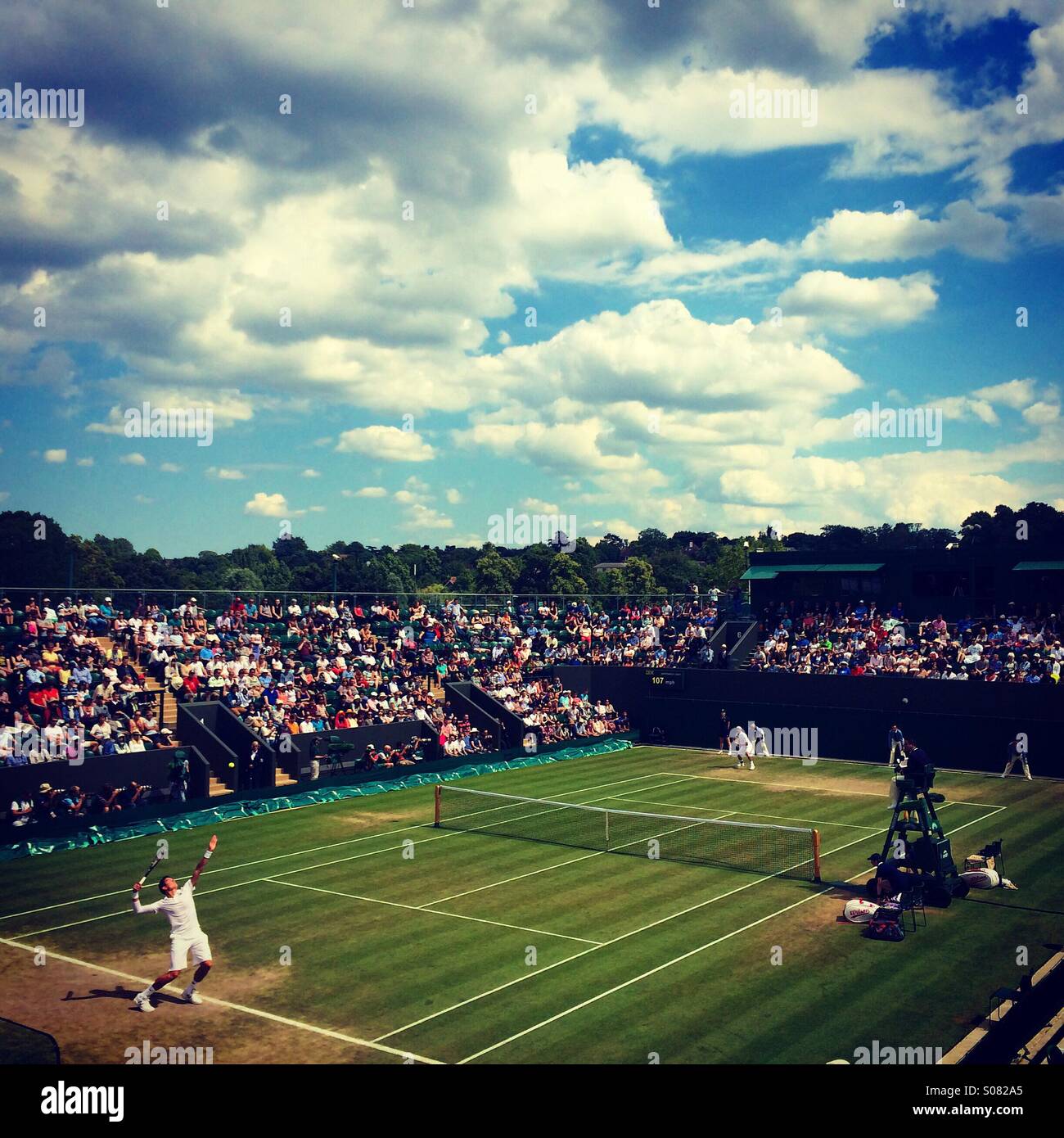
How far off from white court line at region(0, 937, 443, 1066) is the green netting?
9.14 meters

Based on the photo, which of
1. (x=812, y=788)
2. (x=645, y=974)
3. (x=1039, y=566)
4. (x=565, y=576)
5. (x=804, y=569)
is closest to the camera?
(x=645, y=974)

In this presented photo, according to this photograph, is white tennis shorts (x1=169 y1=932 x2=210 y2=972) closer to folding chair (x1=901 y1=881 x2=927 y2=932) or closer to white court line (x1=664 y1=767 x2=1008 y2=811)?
folding chair (x1=901 y1=881 x2=927 y2=932)

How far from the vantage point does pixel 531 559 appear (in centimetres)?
13525

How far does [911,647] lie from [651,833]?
22.6 meters

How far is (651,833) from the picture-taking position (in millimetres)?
28469

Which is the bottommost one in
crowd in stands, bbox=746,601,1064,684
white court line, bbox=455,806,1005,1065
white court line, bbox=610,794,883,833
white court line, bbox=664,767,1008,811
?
white court line, bbox=664,767,1008,811

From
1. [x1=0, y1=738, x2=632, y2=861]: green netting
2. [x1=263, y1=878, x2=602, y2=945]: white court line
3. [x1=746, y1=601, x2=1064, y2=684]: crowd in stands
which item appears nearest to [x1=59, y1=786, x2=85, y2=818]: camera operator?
[x1=0, y1=738, x2=632, y2=861]: green netting

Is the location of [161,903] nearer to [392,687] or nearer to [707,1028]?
[707,1028]

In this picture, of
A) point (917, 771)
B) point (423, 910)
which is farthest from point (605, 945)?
point (917, 771)

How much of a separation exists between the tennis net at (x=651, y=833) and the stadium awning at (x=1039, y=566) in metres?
24.5

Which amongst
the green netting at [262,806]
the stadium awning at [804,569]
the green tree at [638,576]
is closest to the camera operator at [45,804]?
the green netting at [262,806]

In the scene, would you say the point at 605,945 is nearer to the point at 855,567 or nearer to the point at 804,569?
the point at 855,567

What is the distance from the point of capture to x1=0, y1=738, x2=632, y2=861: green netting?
2714 centimetres

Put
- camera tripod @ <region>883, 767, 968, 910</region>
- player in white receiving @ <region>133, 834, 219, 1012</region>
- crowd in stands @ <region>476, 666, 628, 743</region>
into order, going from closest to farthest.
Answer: player in white receiving @ <region>133, 834, 219, 1012</region>
camera tripod @ <region>883, 767, 968, 910</region>
crowd in stands @ <region>476, 666, 628, 743</region>
